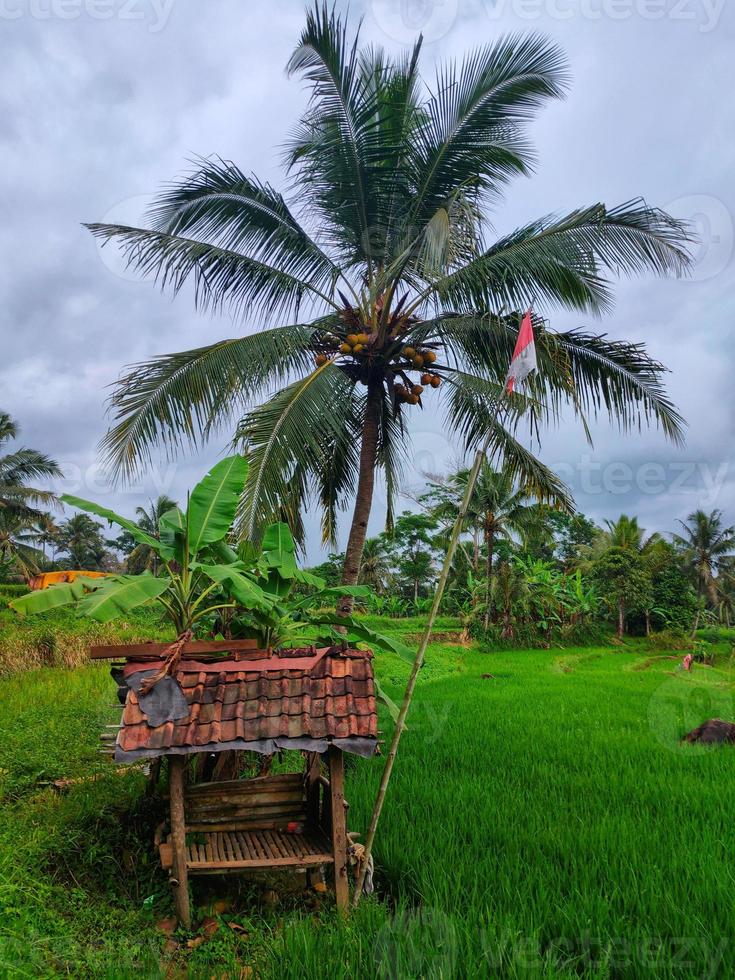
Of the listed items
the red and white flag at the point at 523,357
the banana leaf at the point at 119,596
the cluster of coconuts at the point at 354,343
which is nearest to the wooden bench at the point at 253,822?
the banana leaf at the point at 119,596

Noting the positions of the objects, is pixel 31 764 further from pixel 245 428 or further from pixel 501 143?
pixel 501 143

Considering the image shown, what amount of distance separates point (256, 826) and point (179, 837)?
0.60 metres

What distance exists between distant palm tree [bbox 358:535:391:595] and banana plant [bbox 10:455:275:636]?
2655cm

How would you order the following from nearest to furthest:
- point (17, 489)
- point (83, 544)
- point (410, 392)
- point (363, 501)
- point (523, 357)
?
point (523, 357), point (363, 501), point (410, 392), point (17, 489), point (83, 544)

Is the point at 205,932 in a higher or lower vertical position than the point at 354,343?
lower

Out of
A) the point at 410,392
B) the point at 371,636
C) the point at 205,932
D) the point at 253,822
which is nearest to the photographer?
the point at 205,932

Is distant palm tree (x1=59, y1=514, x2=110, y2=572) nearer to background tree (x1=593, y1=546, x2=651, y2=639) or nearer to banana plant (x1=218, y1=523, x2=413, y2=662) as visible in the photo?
background tree (x1=593, y1=546, x2=651, y2=639)

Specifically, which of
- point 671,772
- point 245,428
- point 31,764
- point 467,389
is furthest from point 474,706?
point 31,764

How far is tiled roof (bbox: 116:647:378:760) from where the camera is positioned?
9.89 feet

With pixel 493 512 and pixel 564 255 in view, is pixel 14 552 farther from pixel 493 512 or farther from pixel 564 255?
pixel 564 255

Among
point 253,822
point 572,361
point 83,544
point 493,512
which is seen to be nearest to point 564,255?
point 572,361

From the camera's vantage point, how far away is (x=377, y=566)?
3120 centimetres

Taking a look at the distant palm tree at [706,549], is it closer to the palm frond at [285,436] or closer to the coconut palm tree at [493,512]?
the coconut palm tree at [493,512]

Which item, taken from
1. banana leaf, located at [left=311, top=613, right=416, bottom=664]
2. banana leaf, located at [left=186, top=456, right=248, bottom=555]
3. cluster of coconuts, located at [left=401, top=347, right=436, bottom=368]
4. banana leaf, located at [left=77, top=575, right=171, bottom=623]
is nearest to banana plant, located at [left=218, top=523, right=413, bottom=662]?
banana leaf, located at [left=311, top=613, right=416, bottom=664]
